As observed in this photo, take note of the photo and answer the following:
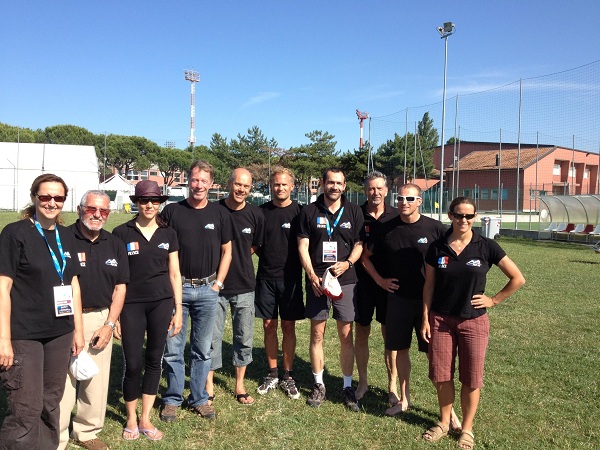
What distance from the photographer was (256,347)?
21.0 feet

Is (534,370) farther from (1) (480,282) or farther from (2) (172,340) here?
Answer: (2) (172,340)

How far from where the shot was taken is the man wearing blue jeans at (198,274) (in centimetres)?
418

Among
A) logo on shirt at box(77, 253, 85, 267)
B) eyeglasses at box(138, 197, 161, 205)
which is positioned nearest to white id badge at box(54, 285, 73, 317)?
logo on shirt at box(77, 253, 85, 267)

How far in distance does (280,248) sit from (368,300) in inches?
37.2

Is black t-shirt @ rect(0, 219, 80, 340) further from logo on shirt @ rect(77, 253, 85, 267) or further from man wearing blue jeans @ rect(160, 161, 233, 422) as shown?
man wearing blue jeans @ rect(160, 161, 233, 422)

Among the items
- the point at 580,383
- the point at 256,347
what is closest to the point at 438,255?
the point at 580,383

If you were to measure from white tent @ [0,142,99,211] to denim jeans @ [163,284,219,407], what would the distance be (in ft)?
123

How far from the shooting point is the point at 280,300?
192 inches

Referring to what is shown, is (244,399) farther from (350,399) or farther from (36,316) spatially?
(36,316)

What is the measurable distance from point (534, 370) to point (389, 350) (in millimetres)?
2007

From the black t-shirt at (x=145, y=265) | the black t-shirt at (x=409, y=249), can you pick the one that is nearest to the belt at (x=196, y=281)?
the black t-shirt at (x=145, y=265)

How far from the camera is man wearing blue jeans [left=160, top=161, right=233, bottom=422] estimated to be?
4184 millimetres

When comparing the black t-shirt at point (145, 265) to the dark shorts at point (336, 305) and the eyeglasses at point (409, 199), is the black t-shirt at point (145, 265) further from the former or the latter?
the eyeglasses at point (409, 199)

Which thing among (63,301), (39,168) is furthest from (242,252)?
(39,168)
